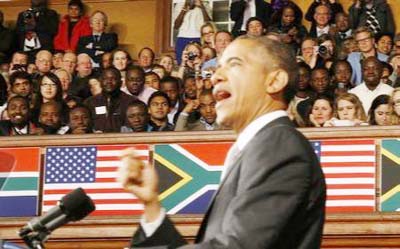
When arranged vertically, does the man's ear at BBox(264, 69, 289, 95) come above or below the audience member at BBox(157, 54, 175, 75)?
above

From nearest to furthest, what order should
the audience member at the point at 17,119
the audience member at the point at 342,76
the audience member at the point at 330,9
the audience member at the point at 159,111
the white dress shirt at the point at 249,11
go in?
the audience member at the point at 159,111 < the audience member at the point at 342,76 < the audience member at the point at 17,119 < the audience member at the point at 330,9 < the white dress shirt at the point at 249,11

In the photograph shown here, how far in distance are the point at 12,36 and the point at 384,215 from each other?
17.1ft

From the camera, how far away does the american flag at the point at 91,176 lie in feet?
30.7

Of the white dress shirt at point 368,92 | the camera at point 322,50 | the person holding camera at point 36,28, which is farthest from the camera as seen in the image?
the person holding camera at point 36,28

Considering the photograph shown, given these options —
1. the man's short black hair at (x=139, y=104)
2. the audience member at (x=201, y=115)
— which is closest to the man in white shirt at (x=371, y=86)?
the audience member at (x=201, y=115)

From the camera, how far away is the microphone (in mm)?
3133

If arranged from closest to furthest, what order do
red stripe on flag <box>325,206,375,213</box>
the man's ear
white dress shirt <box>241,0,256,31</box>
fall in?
the man's ear, red stripe on flag <box>325,206,375,213</box>, white dress shirt <box>241,0,256,31</box>

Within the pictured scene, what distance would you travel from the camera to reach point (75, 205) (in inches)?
127

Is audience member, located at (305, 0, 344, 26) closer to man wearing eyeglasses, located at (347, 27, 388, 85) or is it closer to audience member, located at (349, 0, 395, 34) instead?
audience member, located at (349, 0, 395, 34)

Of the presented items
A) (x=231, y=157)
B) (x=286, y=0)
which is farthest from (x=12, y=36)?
(x=231, y=157)

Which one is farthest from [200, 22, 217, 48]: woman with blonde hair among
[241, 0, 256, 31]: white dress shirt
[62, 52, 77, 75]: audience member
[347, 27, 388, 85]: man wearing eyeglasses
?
[347, 27, 388, 85]: man wearing eyeglasses

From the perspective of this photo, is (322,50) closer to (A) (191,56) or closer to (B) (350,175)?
(A) (191,56)

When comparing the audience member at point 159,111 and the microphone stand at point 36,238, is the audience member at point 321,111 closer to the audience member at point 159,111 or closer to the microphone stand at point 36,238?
the audience member at point 159,111

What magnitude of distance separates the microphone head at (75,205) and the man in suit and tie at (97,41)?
842cm
